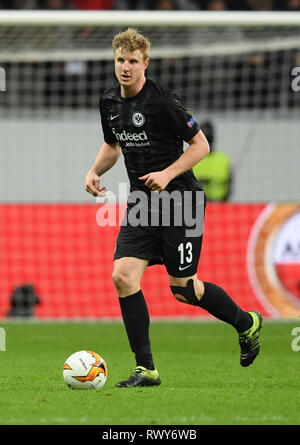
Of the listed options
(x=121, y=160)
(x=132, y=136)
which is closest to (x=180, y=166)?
(x=132, y=136)

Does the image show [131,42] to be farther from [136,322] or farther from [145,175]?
[136,322]

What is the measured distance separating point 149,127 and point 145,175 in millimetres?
320

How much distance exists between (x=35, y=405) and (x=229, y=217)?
655cm

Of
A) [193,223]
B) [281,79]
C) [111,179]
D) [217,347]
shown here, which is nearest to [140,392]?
[193,223]

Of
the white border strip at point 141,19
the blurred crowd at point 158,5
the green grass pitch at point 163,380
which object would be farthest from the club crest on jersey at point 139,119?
the blurred crowd at point 158,5

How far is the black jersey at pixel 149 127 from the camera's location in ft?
21.0

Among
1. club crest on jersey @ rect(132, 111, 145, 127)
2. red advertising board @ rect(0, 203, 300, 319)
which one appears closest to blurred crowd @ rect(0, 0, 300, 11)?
red advertising board @ rect(0, 203, 300, 319)

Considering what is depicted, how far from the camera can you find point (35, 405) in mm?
5422

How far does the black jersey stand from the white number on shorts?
0.39 meters

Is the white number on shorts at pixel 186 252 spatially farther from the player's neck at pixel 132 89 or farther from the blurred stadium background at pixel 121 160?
the blurred stadium background at pixel 121 160

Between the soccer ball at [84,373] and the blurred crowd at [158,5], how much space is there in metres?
9.78

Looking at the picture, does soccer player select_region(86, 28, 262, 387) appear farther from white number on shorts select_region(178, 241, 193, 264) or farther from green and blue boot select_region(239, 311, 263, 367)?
green and blue boot select_region(239, 311, 263, 367)

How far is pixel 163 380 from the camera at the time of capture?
22.0ft
